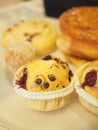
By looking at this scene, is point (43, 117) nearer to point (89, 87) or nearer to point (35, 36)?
point (89, 87)

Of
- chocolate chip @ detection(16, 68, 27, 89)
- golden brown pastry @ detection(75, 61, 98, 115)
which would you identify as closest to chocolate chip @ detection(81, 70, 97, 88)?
golden brown pastry @ detection(75, 61, 98, 115)

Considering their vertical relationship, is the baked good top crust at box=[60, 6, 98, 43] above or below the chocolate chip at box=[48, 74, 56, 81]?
below

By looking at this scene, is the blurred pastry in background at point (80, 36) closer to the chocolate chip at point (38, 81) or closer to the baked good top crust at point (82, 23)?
the baked good top crust at point (82, 23)

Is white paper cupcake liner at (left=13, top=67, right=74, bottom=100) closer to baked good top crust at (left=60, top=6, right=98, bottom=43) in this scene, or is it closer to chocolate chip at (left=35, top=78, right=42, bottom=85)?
chocolate chip at (left=35, top=78, right=42, bottom=85)

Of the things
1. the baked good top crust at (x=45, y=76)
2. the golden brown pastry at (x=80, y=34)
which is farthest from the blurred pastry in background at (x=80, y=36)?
the baked good top crust at (x=45, y=76)

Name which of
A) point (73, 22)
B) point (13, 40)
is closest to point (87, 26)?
point (73, 22)
